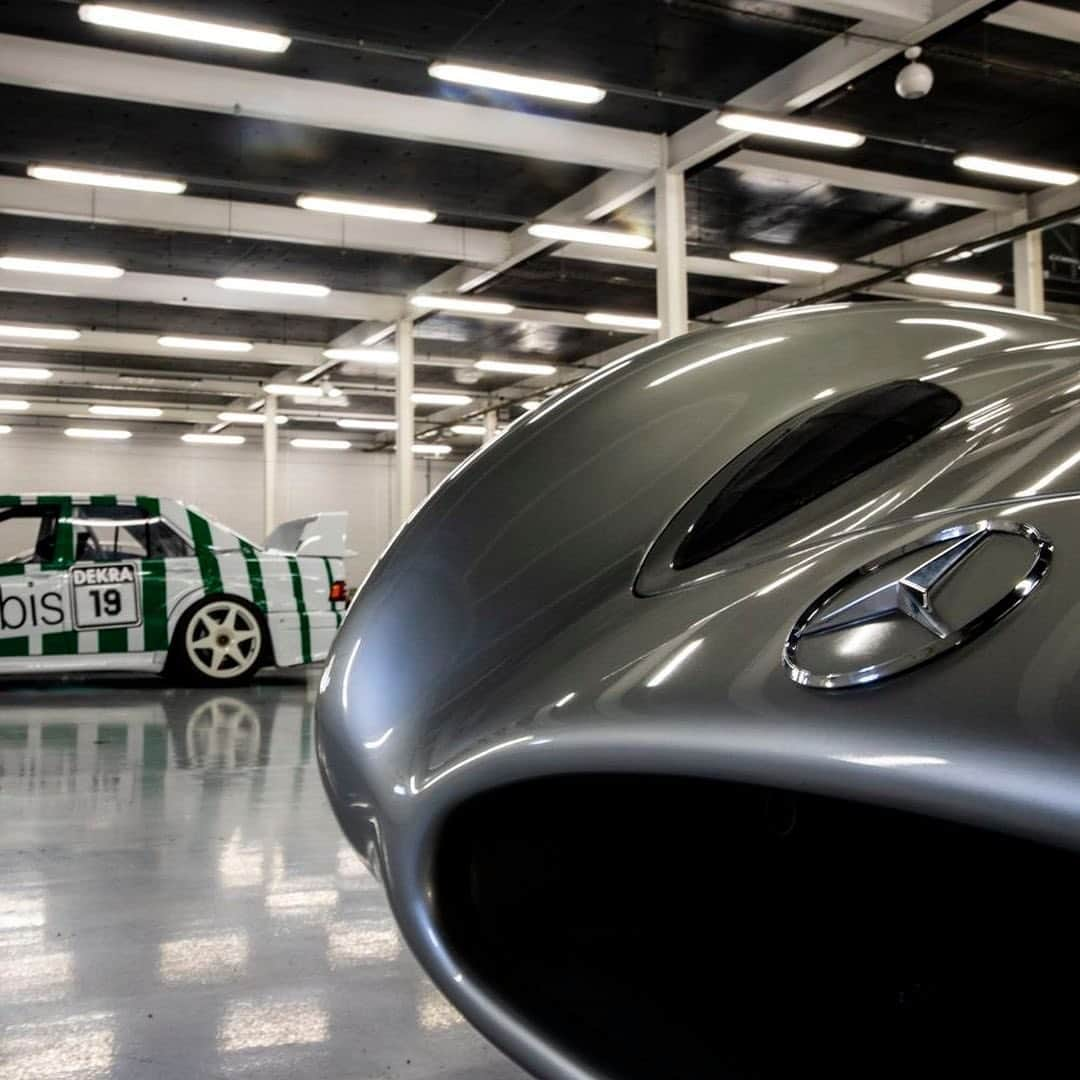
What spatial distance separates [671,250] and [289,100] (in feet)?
9.66

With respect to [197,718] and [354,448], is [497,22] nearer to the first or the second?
[197,718]

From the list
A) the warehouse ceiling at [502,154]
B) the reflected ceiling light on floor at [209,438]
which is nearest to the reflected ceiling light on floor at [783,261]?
the warehouse ceiling at [502,154]

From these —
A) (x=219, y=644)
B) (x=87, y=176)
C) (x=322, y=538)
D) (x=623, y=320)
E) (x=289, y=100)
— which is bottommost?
(x=219, y=644)

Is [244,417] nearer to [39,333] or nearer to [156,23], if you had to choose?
[39,333]

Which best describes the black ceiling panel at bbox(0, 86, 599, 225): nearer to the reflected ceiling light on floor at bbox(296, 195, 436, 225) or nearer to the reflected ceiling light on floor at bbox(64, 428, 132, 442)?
the reflected ceiling light on floor at bbox(296, 195, 436, 225)

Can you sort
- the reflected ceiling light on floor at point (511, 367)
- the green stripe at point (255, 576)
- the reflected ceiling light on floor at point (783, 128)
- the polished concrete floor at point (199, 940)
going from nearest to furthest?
the polished concrete floor at point (199, 940)
the green stripe at point (255, 576)
the reflected ceiling light on floor at point (783, 128)
the reflected ceiling light on floor at point (511, 367)

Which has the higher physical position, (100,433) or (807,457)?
(100,433)

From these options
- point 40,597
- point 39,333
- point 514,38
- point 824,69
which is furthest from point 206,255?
point 824,69

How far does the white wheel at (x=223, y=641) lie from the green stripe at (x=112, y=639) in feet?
1.11

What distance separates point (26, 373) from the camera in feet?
57.9

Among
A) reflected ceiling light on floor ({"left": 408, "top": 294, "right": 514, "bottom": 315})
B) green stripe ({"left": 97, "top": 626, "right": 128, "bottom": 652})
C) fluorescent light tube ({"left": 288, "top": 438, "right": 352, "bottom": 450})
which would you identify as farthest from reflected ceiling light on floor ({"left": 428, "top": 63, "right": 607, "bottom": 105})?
fluorescent light tube ({"left": 288, "top": 438, "right": 352, "bottom": 450})

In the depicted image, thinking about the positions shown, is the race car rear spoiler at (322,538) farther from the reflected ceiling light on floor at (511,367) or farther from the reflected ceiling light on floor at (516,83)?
the reflected ceiling light on floor at (511,367)

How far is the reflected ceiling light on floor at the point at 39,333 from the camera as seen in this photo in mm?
14134

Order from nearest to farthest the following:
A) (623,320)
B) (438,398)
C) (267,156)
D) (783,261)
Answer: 1. (267,156)
2. (783,261)
3. (623,320)
4. (438,398)
